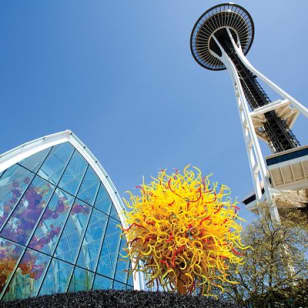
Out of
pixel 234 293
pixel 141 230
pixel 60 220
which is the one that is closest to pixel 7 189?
pixel 60 220

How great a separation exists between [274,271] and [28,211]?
10.7 m

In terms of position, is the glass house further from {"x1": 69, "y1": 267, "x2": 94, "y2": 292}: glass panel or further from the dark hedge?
the dark hedge

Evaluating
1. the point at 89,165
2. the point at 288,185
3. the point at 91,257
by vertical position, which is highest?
the point at 288,185

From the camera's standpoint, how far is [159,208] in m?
5.02

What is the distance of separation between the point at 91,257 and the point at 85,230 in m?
1.50

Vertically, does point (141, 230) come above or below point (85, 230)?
below

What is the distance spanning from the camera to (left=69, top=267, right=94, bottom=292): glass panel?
39.6 feet

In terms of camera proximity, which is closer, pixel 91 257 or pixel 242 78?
pixel 91 257

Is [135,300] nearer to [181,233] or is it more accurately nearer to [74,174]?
[181,233]

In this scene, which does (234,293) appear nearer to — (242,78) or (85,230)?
(85,230)

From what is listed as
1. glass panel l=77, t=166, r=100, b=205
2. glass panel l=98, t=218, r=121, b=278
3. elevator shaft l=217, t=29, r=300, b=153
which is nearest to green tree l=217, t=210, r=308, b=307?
glass panel l=98, t=218, r=121, b=278

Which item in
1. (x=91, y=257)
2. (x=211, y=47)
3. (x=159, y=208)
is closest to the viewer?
(x=159, y=208)

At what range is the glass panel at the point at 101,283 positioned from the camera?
13281 mm

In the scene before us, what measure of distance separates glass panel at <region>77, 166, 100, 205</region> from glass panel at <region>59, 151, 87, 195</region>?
0.40 m
